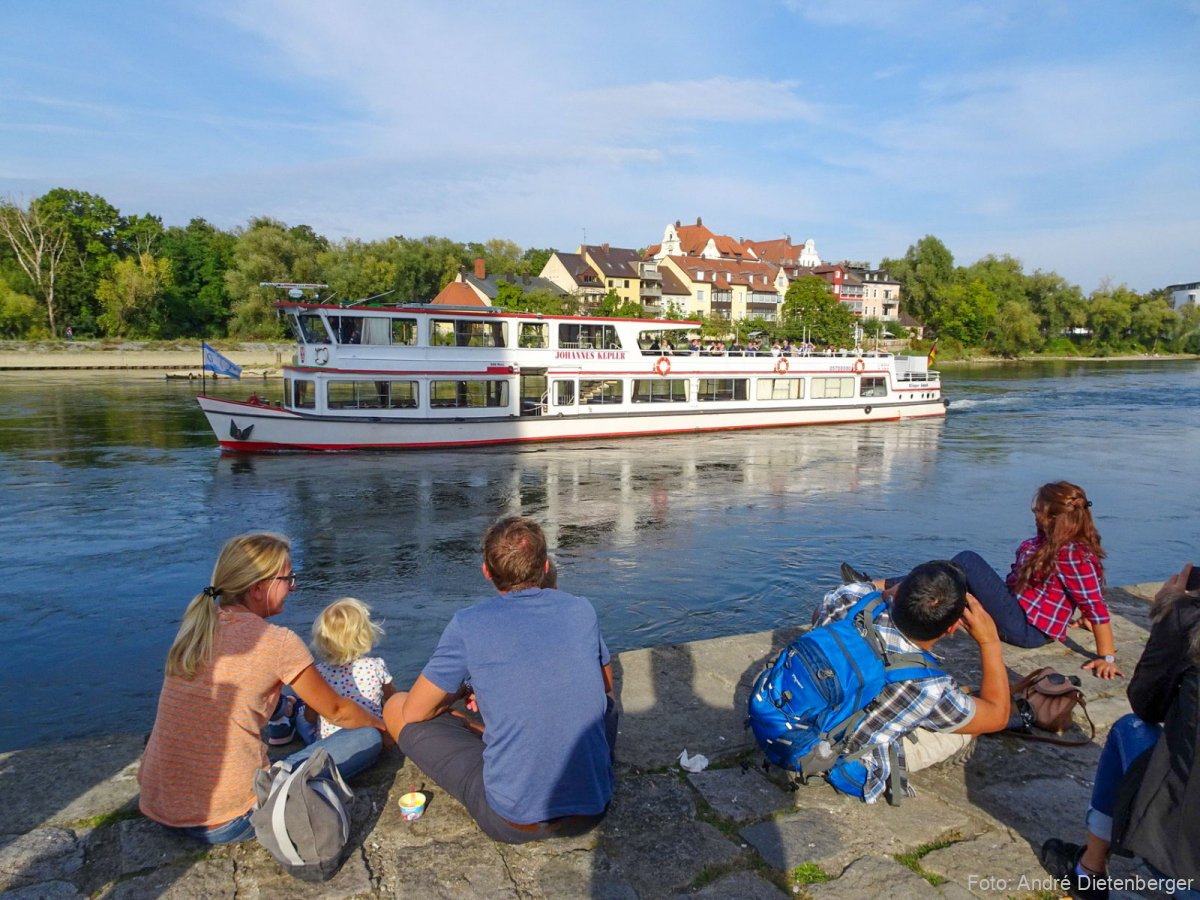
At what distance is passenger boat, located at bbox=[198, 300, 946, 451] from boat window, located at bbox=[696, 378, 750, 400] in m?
0.04

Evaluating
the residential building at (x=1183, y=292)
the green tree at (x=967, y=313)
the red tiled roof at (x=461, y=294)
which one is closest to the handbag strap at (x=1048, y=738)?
the red tiled roof at (x=461, y=294)

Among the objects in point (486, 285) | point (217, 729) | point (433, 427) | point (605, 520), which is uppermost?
point (486, 285)

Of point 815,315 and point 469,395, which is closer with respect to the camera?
point 469,395

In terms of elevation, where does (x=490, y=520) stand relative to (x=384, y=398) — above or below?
below

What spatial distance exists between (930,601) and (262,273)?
266ft

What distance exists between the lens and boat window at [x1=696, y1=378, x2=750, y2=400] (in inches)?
1208

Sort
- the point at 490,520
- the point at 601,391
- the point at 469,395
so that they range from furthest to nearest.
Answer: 1. the point at 601,391
2. the point at 469,395
3. the point at 490,520

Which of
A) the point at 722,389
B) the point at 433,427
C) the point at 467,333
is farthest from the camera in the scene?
the point at 722,389

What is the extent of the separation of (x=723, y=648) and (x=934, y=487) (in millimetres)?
15875

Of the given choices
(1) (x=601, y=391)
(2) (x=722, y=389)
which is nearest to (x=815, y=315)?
(2) (x=722, y=389)

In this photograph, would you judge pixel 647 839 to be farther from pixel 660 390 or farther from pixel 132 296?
pixel 132 296

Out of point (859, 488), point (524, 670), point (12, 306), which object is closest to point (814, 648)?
point (524, 670)

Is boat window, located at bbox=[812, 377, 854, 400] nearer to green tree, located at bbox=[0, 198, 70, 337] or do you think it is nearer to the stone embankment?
→ the stone embankment

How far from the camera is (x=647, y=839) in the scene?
368 cm
